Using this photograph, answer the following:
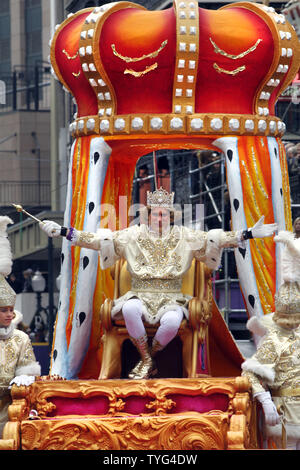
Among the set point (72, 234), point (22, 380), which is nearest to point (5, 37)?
point (72, 234)

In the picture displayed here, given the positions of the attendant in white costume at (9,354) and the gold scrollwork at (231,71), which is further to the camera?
the gold scrollwork at (231,71)

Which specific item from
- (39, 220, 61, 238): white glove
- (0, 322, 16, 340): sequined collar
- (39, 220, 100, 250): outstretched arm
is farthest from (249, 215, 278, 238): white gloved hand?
(0, 322, 16, 340): sequined collar

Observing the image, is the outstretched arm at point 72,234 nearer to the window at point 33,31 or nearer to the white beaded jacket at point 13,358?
the white beaded jacket at point 13,358

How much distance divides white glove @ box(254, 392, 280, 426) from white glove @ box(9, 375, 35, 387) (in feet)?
4.93

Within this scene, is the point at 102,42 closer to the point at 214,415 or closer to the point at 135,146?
the point at 135,146

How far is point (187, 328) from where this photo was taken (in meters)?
10.2

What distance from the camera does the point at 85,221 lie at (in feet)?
35.5

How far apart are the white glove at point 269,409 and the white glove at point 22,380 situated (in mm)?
1504

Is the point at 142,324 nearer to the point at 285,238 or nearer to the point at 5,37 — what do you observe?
the point at 285,238

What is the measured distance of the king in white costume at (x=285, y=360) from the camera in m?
9.26

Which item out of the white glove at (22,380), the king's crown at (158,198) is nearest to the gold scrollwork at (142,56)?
the king's crown at (158,198)

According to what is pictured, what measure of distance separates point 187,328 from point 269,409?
1324mm

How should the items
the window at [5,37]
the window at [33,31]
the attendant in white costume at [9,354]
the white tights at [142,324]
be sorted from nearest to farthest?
the attendant in white costume at [9,354]
the white tights at [142,324]
the window at [33,31]
the window at [5,37]

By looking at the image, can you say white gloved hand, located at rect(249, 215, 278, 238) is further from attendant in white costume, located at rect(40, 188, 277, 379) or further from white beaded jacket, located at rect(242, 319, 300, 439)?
white beaded jacket, located at rect(242, 319, 300, 439)
